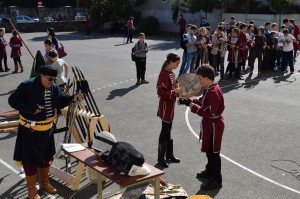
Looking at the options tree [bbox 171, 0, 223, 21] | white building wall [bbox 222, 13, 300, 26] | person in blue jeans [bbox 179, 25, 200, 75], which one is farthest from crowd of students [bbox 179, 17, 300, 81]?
tree [bbox 171, 0, 223, 21]

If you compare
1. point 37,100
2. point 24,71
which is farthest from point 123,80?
point 37,100

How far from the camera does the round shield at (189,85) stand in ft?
25.4

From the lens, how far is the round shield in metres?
7.75

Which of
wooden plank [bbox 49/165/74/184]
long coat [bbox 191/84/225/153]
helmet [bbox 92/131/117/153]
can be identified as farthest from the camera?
wooden plank [bbox 49/165/74/184]

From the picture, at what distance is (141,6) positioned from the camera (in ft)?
141

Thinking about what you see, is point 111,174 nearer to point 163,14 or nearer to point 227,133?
point 227,133

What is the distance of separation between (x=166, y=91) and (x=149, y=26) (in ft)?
99.1

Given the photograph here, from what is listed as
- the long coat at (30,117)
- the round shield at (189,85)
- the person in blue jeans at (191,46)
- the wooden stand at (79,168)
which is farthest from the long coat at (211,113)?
the person in blue jeans at (191,46)

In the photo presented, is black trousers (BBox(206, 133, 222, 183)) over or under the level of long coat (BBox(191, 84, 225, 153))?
under

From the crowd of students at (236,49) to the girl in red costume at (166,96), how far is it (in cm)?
849

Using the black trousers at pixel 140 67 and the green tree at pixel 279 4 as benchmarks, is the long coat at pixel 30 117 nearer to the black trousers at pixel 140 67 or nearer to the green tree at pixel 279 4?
the black trousers at pixel 140 67

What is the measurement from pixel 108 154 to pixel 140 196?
2.98ft

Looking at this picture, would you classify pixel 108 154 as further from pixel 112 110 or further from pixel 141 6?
pixel 141 6

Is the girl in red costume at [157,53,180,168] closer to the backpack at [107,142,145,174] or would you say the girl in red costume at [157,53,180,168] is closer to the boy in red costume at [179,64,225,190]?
the boy in red costume at [179,64,225,190]
